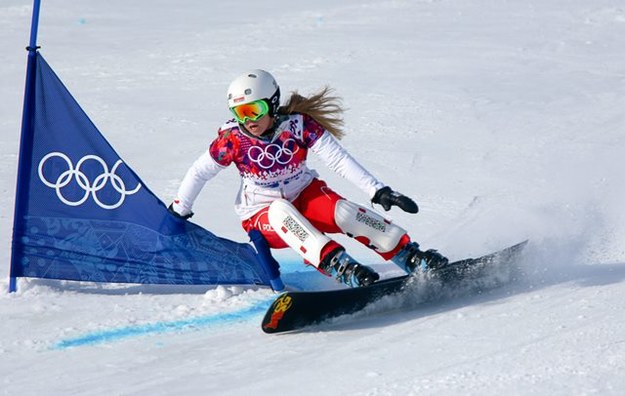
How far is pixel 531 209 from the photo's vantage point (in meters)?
7.56

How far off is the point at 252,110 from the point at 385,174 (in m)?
3.14

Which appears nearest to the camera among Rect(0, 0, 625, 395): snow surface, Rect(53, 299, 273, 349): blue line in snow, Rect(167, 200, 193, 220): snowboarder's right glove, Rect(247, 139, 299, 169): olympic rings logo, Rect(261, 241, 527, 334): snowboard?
Rect(0, 0, 625, 395): snow surface

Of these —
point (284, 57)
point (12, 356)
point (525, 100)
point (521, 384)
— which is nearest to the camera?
point (521, 384)

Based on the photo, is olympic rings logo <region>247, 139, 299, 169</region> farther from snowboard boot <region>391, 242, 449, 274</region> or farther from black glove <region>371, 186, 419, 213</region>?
snowboard boot <region>391, 242, 449, 274</region>

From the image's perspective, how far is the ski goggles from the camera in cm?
575

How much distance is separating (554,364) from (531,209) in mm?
3335

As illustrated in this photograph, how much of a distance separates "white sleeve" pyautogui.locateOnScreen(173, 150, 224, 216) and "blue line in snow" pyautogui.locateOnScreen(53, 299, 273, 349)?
758 mm

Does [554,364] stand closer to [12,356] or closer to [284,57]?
[12,356]

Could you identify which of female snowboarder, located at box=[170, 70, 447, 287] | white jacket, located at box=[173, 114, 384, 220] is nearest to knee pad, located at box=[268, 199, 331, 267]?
female snowboarder, located at box=[170, 70, 447, 287]

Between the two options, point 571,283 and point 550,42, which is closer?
point 571,283

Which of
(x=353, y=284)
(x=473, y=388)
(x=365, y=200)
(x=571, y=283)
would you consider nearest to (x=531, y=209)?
(x=365, y=200)

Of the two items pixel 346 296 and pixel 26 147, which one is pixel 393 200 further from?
pixel 26 147

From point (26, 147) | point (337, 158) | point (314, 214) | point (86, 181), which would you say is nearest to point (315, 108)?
point (337, 158)

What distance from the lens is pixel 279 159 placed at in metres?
5.95
